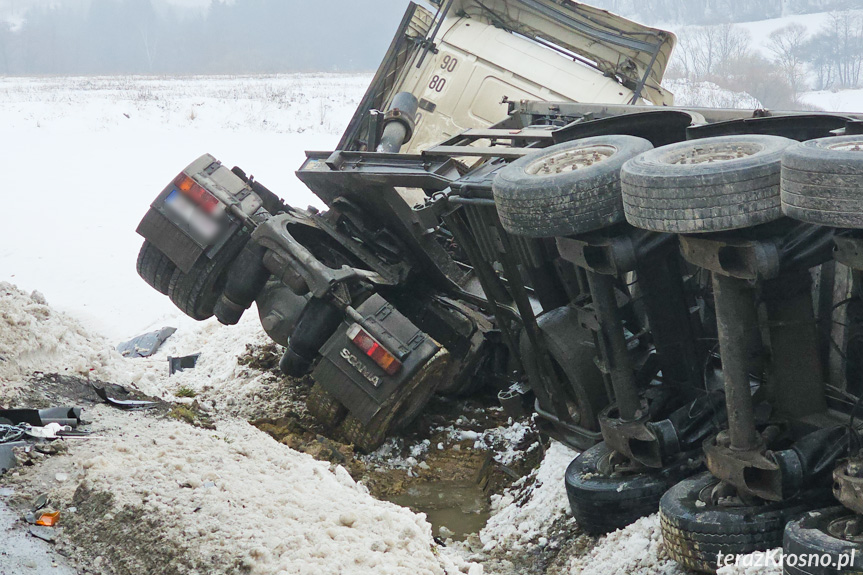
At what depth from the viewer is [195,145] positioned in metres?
19.5

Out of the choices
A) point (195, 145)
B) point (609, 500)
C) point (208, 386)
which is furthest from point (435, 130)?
point (195, 145)

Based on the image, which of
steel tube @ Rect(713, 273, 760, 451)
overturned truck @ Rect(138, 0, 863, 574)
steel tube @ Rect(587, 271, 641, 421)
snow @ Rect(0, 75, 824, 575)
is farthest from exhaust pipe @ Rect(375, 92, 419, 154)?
steel tube @ Rect(713, 273, 760, 451)

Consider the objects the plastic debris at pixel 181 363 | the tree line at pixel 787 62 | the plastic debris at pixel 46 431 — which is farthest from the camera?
the tree line at pixel 787 62

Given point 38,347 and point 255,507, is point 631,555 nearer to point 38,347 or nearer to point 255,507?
point 255,507

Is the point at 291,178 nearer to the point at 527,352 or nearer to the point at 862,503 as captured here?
the point at 527,352

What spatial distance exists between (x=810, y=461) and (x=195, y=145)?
57.6 feet

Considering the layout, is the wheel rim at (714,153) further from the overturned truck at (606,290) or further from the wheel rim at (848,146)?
the wheel rim at (848,146)

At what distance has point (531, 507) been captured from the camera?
14.8ft

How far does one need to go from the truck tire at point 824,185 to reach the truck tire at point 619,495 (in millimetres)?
1567

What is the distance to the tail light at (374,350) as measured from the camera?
16.8 ft

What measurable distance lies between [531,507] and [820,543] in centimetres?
178

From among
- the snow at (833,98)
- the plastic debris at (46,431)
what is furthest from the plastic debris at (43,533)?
the snow at (833,98)

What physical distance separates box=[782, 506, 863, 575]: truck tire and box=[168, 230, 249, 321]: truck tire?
3.76 meters

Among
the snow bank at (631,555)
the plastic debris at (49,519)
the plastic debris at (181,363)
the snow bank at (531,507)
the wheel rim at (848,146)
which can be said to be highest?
the wheel rim at (848,146)
